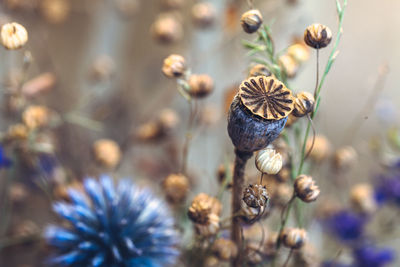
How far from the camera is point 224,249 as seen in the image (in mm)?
343

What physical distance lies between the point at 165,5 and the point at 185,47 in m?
0.12

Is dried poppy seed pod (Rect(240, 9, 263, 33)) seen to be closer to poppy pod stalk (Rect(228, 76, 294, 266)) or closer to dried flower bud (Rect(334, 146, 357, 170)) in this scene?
poppy pod stalk (Rect(228, 76, 294, 266))

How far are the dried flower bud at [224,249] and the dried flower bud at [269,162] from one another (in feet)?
0.32

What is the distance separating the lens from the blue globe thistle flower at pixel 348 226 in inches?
21.1

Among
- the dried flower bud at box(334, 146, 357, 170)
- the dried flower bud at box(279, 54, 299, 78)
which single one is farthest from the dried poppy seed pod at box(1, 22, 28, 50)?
the dried flower bud at box(334, 146, 357, 170)

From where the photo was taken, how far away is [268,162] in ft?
0.90

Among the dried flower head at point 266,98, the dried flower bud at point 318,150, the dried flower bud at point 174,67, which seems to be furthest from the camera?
the dried flower bud at point 318,150

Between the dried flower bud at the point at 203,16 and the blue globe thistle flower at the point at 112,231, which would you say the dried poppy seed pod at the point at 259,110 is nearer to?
the blue globe thistle flower at the point at 112,231

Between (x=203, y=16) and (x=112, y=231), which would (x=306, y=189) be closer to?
(x=112, y=231)

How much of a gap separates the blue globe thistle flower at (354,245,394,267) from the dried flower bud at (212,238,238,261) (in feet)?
0.73

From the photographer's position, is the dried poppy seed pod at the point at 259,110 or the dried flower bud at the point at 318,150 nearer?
the dried poppy seed pod at the point at 259,110

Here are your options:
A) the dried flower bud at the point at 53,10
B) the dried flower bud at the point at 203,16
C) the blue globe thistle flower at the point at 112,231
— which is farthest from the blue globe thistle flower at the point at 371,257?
the dried flower bud at the point at 53,10

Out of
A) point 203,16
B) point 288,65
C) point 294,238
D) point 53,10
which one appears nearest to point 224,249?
point 294,238

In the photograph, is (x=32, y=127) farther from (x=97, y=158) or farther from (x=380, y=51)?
(x=380, y=51)
